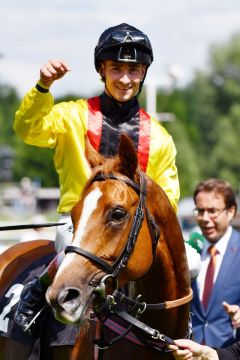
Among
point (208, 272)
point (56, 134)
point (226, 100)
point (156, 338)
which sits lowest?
point (226, 100)

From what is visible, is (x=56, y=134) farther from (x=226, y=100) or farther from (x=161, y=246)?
(x=226, y=100)

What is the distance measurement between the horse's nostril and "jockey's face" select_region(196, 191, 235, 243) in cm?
327

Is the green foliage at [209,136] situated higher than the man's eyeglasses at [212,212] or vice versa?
the man's eyeglasses at [212,212]

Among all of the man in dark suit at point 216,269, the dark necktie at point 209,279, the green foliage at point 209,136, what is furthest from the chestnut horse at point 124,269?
the green foliage at point 209,136

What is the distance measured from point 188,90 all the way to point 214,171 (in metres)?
37.2

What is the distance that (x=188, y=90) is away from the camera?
4129 inches

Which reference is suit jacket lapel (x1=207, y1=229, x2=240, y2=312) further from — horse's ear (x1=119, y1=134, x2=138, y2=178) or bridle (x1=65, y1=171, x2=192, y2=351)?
horse's ear (x1=119, y1=134, x2=138, y2=178)

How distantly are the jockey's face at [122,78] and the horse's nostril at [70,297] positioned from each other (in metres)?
1.68

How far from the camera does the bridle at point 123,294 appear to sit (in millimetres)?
4219

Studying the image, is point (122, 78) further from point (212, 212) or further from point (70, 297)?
point (212, 212)

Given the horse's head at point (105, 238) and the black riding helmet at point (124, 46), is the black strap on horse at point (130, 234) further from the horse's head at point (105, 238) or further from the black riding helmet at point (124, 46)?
the black riding helmet at point (124, 46)

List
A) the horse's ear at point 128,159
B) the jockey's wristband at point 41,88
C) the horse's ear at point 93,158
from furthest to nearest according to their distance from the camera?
the jockey's wristband at point 41,88
the horse's ear at point 93,158
the horse's ear at point 128,159

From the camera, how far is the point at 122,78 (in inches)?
209

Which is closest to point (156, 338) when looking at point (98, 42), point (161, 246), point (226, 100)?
point (161, 246)
